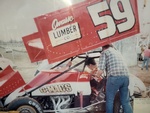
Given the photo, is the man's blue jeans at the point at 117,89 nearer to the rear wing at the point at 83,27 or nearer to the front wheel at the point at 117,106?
the front wheel at the point at 117,106

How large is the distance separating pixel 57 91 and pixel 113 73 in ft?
1.74

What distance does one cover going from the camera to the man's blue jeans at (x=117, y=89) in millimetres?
2066

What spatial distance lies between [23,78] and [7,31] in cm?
45

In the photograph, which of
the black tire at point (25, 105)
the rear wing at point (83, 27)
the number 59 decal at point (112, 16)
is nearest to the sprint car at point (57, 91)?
the black tire at point (25, 105)

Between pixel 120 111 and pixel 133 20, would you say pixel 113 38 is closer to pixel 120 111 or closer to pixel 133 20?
pixel 133 20

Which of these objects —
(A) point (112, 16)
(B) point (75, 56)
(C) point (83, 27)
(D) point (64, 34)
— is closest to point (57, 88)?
(B) point (75, 56)

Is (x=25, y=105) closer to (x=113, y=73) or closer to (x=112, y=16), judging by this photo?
(x=113, y=73)

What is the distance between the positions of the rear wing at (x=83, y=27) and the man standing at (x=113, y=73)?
109mm

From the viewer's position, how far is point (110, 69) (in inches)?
80.5

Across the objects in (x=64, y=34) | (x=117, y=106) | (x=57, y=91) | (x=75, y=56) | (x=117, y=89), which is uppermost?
(x=64, y=34)

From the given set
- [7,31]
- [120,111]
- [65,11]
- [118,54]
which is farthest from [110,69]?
[7,31]

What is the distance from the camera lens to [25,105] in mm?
2197

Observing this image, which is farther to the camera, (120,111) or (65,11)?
(120,111)

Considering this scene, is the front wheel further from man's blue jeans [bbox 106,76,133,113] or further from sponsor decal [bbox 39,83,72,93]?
sponsor decal [bbox 39,83,72,93]
